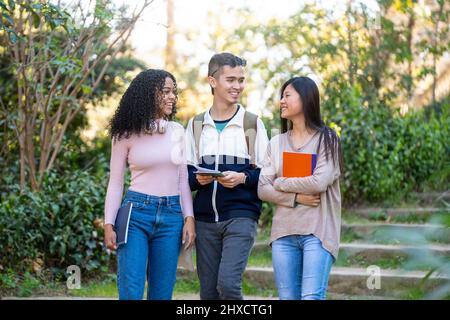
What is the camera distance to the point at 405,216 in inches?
336

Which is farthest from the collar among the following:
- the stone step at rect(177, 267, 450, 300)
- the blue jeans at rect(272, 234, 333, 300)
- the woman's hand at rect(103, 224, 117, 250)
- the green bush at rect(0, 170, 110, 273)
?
the green bush at rect(0, 170, 110, 273)

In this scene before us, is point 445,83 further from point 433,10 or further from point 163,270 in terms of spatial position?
point 163,270

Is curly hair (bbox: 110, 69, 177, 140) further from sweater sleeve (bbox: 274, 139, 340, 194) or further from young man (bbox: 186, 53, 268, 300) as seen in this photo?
sweater sleeve (bbox: 274, 139, 340, 194)

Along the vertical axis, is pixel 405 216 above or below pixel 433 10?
below

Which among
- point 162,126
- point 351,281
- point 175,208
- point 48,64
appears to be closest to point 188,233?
point 175,208

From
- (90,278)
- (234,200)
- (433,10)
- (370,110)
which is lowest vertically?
(90,278)

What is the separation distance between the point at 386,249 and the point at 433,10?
488cm

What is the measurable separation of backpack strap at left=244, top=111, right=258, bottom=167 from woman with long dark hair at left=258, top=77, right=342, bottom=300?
103 millimetres

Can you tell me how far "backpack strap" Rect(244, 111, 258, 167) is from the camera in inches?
170

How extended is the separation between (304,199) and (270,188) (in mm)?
199

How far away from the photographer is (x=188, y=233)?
412 centimetres

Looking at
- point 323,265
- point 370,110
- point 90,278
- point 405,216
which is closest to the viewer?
point 323,265

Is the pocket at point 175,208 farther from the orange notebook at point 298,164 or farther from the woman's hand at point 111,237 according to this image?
the orange notebook at point 298,164
